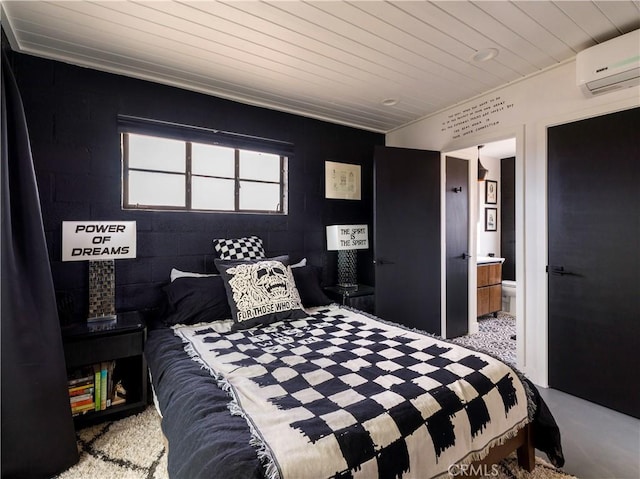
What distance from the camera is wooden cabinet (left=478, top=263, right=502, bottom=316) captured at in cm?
424

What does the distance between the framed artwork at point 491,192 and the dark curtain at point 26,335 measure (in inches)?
216

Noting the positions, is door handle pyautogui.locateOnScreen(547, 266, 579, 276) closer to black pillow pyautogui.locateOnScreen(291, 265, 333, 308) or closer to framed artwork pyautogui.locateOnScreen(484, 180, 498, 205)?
black pillow pyautogui.locateOnScreen(291, 265, 333, 308)

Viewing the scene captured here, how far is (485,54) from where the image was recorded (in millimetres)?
2207

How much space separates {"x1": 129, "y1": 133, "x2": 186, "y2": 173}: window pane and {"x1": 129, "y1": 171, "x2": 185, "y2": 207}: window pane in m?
0.07

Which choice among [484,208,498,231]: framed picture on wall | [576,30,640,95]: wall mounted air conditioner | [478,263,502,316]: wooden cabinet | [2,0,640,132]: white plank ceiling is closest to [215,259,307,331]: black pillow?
[2,0,640,132]: white plank ceiling

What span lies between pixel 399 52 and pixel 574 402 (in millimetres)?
2782

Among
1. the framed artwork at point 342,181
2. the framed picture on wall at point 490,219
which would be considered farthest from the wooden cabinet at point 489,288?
the framed artwork at point 342,181

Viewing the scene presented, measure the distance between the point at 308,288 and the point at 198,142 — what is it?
155 centimetres

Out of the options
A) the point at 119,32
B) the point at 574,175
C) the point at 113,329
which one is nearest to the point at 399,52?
the point at 574,175

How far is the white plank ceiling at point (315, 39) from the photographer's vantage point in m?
1.73

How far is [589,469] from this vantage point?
1623mm

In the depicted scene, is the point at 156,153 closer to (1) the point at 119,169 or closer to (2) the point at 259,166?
(1) the point at 119,169

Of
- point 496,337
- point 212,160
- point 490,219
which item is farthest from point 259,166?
point 490,219

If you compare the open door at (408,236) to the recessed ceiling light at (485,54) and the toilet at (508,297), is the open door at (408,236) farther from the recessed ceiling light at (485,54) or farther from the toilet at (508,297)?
the toilet at (508,297)
